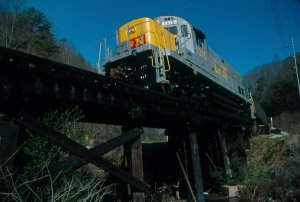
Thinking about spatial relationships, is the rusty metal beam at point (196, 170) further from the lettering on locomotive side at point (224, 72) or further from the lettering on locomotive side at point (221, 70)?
the lettering on locomotive side at point (224, 72)

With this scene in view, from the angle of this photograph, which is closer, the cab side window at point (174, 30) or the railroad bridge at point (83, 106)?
the railroad bridge at point (83, 106)

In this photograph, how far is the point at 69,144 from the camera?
4980 millimetres

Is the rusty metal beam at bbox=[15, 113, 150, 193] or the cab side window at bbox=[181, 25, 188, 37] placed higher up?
the cab side window at bbox=[181, 25, 188, 37]

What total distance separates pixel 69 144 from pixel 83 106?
119cm

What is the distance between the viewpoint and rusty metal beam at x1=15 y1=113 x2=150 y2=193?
15.2ft

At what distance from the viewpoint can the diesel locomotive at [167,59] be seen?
9352 millimetres

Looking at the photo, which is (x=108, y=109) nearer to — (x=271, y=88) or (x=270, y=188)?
(x=270, y=188)

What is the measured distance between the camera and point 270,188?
372 inches

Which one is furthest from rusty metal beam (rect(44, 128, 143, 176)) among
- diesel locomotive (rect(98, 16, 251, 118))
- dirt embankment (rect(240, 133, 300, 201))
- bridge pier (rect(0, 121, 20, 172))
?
dirt embankment (rect(240, 133, 300, 201))

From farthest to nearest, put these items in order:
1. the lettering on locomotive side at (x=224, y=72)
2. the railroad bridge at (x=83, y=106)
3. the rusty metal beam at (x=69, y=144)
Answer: the lettering on locomotive side at (x=224, y=72)
the rusty metal beam at (x=69, y=144)
the railroad bridge at (x=83, y=106)

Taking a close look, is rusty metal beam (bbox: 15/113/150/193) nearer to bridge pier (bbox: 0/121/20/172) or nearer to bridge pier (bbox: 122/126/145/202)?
bridge pier (bbox: 0/121/20/172)

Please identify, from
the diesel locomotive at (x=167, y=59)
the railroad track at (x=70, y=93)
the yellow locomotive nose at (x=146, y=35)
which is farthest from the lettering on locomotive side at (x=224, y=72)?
the railroad track at (x=70, y=93)

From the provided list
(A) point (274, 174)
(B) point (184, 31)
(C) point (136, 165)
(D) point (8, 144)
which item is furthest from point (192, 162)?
(D) point (8, 144)

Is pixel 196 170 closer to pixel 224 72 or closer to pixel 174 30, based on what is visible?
pixel 174 30
